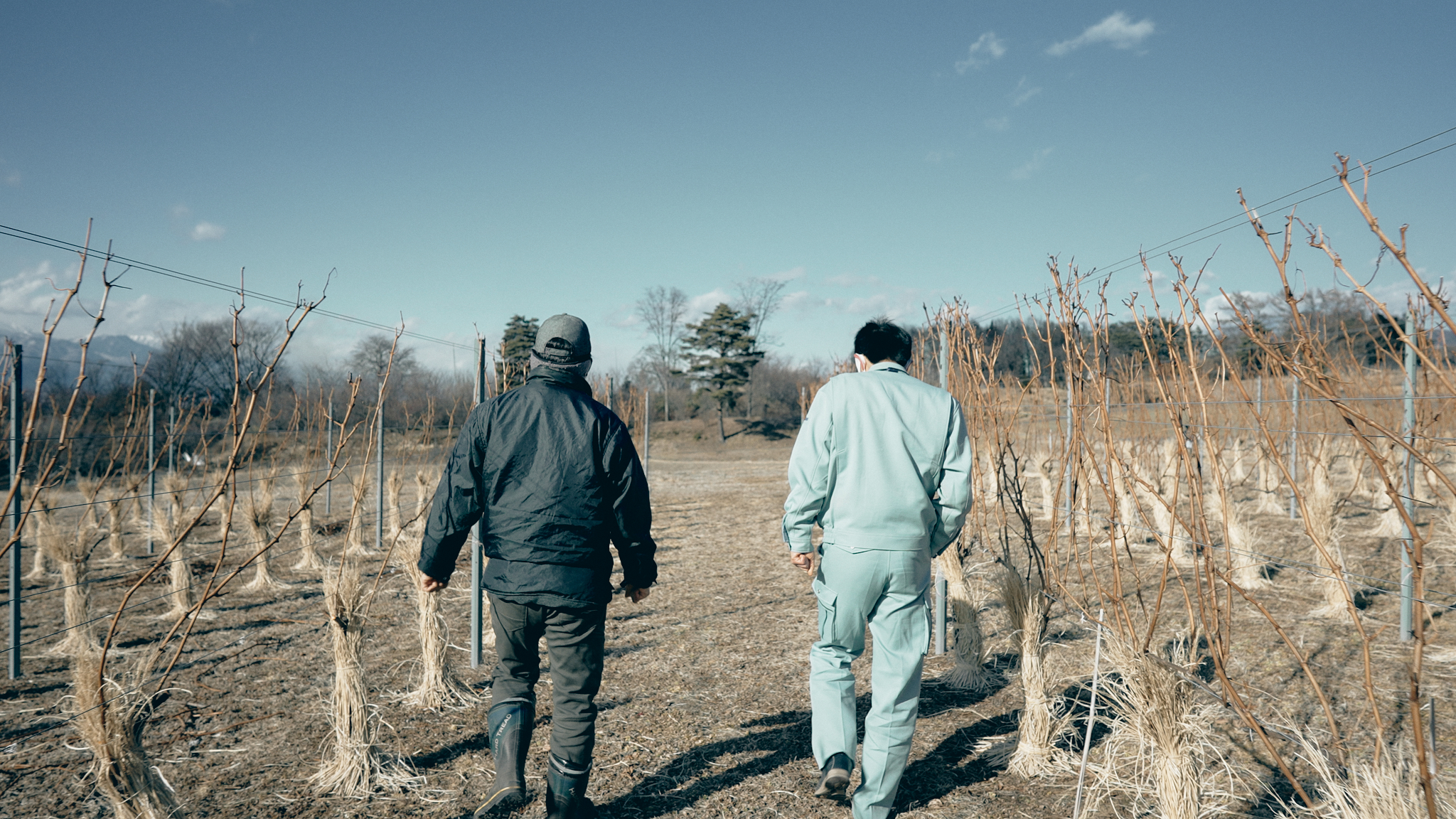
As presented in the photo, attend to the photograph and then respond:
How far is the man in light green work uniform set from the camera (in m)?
2.36

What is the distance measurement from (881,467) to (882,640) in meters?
0.56

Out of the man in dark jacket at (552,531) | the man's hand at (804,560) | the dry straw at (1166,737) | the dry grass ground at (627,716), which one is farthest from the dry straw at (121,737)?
the dry straw at (1166,737)

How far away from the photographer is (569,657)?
91.4 inches

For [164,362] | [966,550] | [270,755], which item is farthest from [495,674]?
[164,362]

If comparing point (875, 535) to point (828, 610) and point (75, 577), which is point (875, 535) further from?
point (75, 577)

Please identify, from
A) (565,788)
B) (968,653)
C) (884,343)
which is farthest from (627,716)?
(884,343)

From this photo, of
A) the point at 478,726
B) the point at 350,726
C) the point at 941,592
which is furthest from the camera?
the point at 941,592

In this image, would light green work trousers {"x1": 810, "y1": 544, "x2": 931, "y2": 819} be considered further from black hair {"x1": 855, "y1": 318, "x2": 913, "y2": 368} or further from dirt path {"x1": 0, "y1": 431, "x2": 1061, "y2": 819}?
black hair {"x1": 855, "y1": 318, "x2": 913, "y2": 368}

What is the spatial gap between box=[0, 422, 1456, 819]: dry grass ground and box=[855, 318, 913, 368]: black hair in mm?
1388

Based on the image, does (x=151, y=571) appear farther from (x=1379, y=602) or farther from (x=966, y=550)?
(x=1379, y=602)

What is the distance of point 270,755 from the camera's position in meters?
2.98

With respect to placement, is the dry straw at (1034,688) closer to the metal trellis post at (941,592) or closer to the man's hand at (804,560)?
the metal trellis post at (941,592)

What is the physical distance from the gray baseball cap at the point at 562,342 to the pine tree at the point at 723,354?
28.0 meters

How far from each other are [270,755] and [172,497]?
524 cm
